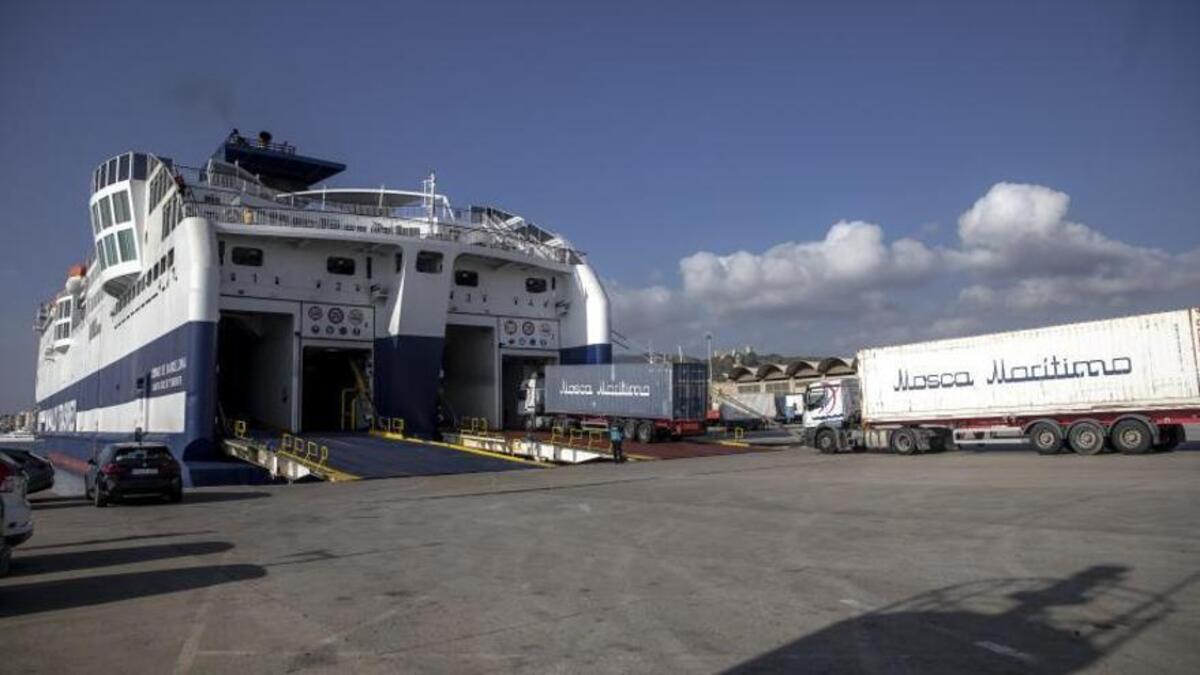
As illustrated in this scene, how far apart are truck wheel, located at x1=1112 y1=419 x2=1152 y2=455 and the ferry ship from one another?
754 inches

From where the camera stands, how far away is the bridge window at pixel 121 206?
3625 cm

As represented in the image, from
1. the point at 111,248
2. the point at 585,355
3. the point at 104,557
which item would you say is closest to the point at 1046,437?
the point at 585,355

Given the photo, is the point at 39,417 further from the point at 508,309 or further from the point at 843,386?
the point at 843,386

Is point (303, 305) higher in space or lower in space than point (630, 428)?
higher

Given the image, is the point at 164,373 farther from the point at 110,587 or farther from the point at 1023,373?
the point at 1023,373

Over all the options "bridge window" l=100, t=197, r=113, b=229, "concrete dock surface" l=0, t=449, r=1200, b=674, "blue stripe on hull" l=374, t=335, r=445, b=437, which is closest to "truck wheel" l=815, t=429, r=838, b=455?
"concrete dock surface" l=0, t=449, r=1200, b=674

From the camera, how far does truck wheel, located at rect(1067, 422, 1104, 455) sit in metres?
21.8

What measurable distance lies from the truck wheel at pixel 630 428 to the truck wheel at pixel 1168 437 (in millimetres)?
16986

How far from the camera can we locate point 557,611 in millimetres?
6586

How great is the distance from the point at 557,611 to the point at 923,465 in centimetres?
1713

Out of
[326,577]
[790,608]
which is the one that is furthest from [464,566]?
[790,608]

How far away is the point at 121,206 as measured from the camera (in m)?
36.5

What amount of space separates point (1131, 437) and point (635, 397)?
16325 mm

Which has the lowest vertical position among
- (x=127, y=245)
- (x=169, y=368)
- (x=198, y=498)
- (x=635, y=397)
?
(x=198, y=498)
